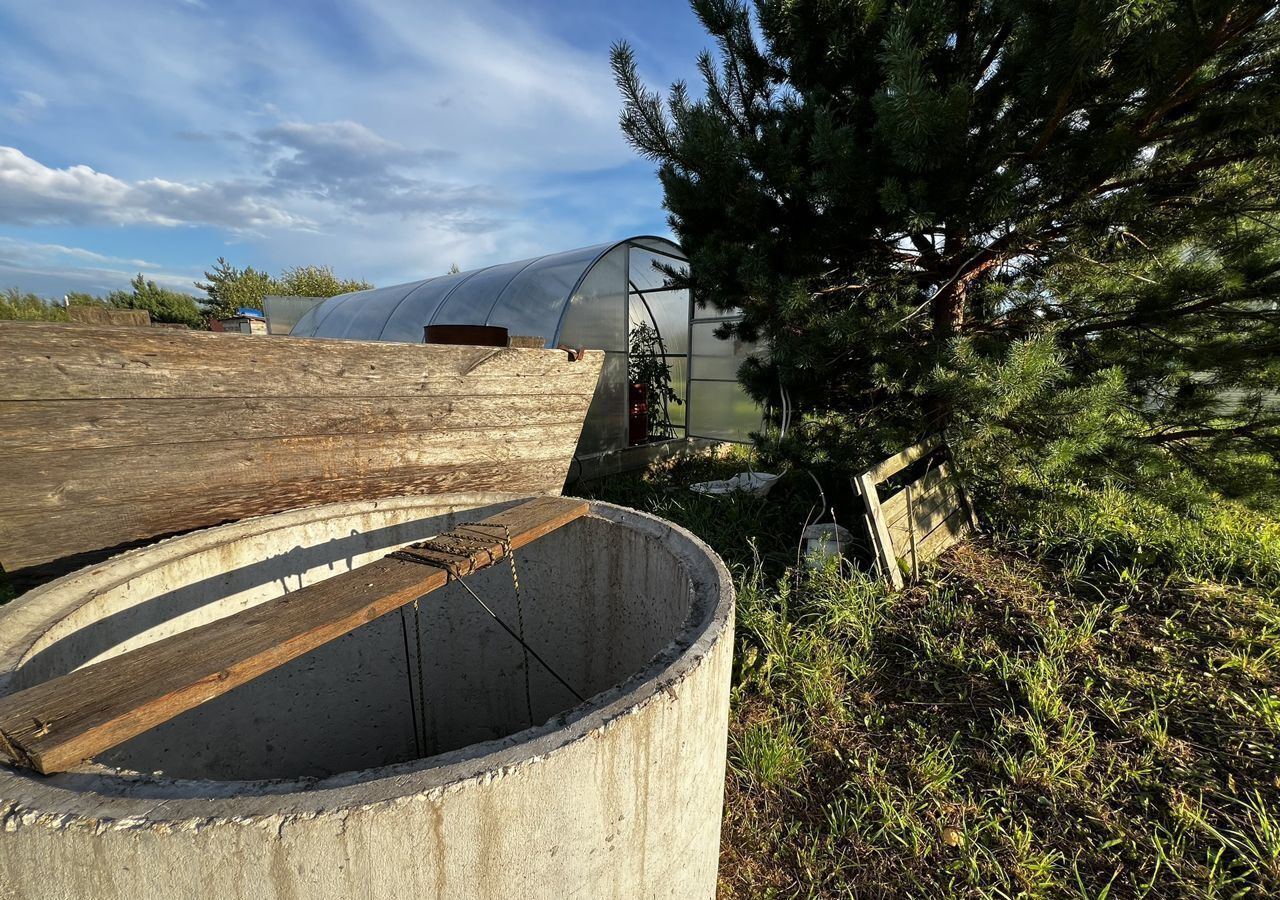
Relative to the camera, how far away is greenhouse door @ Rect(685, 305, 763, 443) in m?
6.33

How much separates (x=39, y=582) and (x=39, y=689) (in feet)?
3.58

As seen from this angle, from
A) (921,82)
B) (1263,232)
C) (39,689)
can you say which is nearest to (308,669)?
(39,689)

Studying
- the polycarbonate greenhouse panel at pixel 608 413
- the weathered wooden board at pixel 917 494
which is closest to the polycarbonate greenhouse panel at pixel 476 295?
the polycarbonate greenhouse panel at pixel 608 413

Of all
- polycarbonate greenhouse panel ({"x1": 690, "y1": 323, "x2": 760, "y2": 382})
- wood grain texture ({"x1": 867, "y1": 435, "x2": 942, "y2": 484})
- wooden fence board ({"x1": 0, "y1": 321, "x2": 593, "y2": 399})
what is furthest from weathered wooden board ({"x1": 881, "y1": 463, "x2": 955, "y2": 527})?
polycarbonate greenhouse panel ({"x1": 690, "y1": 323, "x2": 760, "y2": 382})

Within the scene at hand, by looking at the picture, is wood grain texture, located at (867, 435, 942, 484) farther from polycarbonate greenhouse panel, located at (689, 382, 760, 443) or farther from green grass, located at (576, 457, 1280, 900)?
polycarbonate greenhouse panel, located at (689, 382, 760, 443)

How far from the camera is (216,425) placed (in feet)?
5.67

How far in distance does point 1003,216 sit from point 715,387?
416 centimetres

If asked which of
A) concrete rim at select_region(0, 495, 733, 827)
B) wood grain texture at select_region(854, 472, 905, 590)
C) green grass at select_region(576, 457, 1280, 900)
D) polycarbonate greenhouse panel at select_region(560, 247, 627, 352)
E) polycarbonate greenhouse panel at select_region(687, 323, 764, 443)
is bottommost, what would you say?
green grass at select_region(576, 457, 1280, 900)

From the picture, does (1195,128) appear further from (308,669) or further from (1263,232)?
(308,669)

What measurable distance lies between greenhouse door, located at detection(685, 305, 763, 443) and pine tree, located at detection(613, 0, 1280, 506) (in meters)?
2.79

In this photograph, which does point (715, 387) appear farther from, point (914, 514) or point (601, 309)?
point (914, 514)

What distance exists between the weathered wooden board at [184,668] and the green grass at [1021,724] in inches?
55.8

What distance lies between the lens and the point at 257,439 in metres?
1.84

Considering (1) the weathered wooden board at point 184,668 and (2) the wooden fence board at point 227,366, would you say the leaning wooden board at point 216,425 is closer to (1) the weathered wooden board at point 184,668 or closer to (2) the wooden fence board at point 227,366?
(2) the wooden fence board at point 227,366
